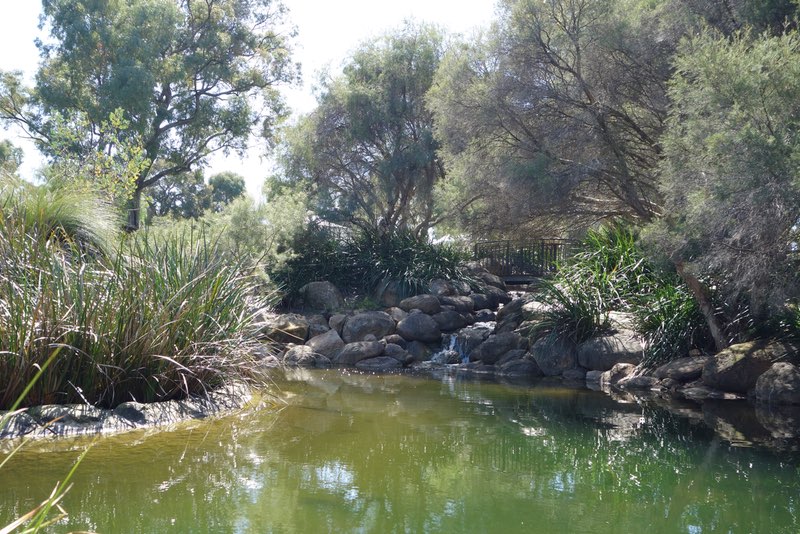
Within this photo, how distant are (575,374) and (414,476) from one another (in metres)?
7.36

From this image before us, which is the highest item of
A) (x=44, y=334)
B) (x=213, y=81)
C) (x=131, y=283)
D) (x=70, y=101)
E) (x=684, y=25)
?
(x=213, y=81)

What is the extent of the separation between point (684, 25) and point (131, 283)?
958 centimetres

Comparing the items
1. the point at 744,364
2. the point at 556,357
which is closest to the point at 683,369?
the point at 744,364

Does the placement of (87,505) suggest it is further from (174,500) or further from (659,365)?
(659,365)

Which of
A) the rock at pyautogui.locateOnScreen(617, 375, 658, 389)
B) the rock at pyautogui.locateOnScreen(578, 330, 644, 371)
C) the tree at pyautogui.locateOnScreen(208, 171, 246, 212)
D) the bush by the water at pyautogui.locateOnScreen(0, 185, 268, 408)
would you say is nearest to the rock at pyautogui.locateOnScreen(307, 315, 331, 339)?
the rock at pyautogui.locateOnScreen(578, 330, 644, 371)

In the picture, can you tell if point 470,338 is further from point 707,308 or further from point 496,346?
point 707,308

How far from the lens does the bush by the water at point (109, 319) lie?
6105 millimetres

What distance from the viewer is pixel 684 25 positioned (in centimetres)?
1134

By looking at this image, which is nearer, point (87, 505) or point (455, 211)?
point (87, 505)

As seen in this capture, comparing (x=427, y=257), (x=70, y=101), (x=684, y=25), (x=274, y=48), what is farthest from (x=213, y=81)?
(x=684, y=25)

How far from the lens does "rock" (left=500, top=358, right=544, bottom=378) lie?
42.3 ft

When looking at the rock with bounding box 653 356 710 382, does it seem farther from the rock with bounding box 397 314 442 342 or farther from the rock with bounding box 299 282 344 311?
the rock with bounding box 299 282 344 311

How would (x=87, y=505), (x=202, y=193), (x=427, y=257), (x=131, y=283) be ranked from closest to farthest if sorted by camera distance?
(x=87, y=505)
(x=131, y=283)
(x=427, y=257)
(x=202, y=193)

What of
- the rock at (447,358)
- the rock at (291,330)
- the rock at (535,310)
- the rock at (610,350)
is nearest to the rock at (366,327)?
the rock at (291,330)
